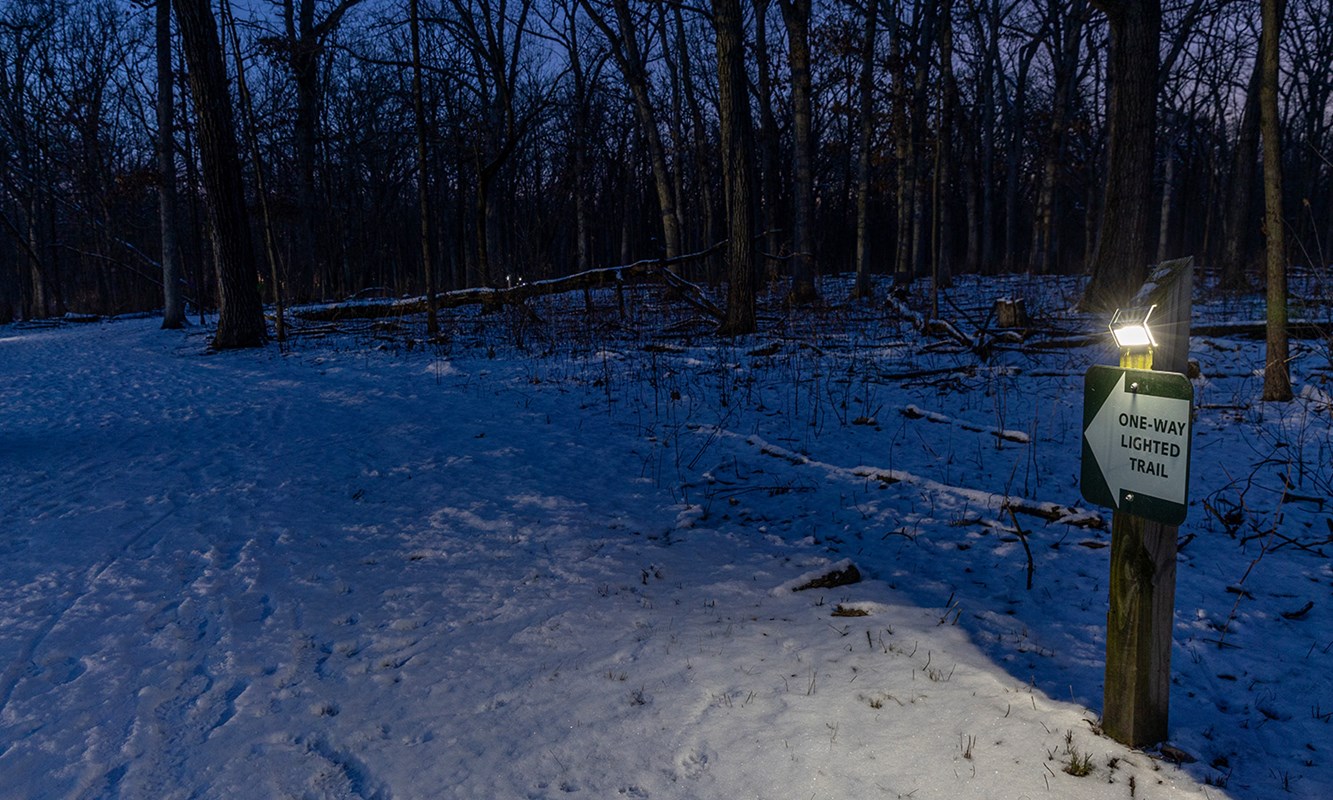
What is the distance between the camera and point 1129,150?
10305 mm

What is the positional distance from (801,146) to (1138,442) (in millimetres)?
14303

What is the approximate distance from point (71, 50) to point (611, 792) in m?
38.4

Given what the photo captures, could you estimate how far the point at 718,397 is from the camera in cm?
802

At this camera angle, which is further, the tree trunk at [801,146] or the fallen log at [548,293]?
the tree trunk at [801,146]

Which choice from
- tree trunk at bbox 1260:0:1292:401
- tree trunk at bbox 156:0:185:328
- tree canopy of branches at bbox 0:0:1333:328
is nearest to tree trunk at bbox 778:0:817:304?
tree canopy of branches at bbox 0:0:1333:328

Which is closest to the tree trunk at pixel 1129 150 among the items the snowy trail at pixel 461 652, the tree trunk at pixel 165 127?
the snowy trail at pixel 461 652

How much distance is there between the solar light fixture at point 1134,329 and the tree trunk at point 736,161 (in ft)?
31.0

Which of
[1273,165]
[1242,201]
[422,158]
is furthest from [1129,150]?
[422,158]

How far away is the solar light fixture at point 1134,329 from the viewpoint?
2.07 meters

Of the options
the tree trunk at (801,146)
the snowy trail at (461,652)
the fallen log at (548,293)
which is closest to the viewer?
the snowy trail at (461,652)

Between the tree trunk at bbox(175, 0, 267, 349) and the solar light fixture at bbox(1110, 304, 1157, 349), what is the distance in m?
14.6

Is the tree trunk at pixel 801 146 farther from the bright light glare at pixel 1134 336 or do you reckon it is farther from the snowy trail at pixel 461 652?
the bright light glare at pixel 1134 336

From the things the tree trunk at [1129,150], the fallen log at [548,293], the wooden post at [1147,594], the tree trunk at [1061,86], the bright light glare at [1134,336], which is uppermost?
the tree trunk at [1061,86]

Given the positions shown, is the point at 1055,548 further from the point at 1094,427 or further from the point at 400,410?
the point at 400,410
